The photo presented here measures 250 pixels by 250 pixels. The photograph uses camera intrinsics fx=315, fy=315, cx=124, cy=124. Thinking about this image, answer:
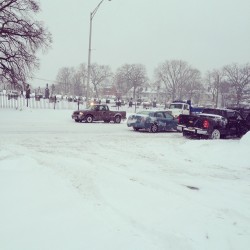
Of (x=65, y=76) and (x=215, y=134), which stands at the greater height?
(x=65, y=76)

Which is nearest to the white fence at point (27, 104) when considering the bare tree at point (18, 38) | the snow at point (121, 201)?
the bare tree at point (18, 38)

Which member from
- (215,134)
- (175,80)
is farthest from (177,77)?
(215,134)

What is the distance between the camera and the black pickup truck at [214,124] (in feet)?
52.3

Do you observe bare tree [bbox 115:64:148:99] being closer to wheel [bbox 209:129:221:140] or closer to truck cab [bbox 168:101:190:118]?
truck cab [bbox 168:101:190:118]

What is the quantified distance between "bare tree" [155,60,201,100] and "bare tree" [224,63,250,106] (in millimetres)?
16377

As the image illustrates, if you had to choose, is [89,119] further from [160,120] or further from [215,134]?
[215,134]

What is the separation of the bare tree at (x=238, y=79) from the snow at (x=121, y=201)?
8092 centimetres

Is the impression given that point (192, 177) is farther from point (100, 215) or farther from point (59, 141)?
point (59, 141)

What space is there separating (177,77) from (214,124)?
318 ft

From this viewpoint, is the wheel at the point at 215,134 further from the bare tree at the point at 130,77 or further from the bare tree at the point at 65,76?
the bare tree at the point at 65,76

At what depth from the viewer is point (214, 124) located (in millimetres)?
15953

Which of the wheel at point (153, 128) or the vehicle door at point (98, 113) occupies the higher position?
the vehicle door at point (98, 113)

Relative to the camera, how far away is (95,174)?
8.02 m

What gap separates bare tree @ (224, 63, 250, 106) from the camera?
86863 mm
